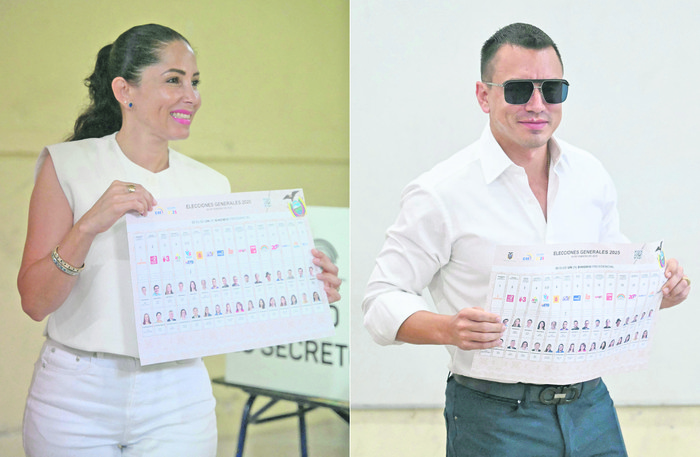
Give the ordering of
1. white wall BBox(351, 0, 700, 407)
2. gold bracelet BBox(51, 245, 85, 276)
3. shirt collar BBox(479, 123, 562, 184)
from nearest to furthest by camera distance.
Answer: gold bracelet BBox(51, 245, 85, 276) → shirt collar BBox(479, 123, 562, 184) → white wall BBox(351, 0, 700, 407)

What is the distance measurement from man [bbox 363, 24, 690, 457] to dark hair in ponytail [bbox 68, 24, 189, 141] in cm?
82

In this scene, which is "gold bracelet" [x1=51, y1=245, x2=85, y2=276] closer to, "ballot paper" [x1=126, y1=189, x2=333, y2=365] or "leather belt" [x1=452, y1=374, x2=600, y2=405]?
"ballot paper" [x1=126, y1=189, x2=333, y2=365]

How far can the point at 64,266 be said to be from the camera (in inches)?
73.0

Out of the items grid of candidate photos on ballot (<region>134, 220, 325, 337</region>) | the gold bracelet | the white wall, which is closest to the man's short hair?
the white wall

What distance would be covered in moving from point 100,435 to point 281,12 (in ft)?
4.58

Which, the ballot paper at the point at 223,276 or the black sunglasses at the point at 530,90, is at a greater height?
the black sunglasses at the point at 530,90

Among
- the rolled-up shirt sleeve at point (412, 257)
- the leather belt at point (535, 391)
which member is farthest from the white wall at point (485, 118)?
the leather belt at point (535, 391)

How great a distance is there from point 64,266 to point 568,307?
1.32 metres

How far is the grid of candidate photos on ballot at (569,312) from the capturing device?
1940 millimetres

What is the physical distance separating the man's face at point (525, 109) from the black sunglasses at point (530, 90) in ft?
0.04

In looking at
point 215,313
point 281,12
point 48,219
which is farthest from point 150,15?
point 215,313

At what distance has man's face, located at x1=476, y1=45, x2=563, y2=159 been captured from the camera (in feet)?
7.06

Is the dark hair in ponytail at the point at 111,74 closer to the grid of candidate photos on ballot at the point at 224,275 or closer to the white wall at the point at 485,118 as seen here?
the grid of candidate photos on ballot at the point at 224,275

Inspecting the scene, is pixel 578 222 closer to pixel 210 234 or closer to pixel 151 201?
pixel 210 234
